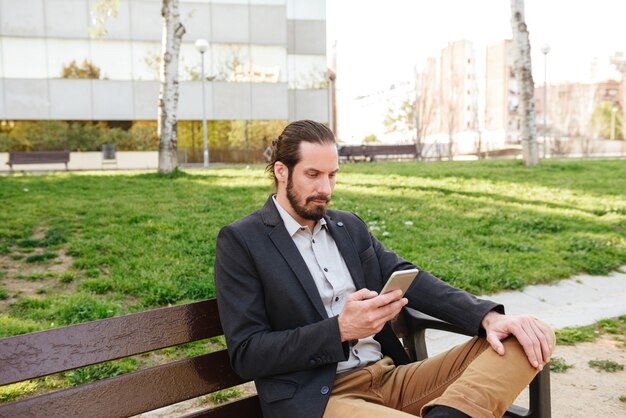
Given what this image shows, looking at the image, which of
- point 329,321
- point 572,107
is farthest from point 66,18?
point 572,107

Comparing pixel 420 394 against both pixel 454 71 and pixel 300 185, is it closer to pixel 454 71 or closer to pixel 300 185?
pixel 300 185

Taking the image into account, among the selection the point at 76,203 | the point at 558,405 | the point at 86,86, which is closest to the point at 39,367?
the point at 558,405

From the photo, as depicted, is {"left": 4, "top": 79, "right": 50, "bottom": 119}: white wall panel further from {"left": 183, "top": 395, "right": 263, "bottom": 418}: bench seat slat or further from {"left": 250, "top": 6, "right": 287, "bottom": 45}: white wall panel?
{"left": 183, "top": 395, "right": 263, "bottom": 418}: bench seat slat

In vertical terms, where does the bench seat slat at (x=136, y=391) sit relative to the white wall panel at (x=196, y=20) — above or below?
below

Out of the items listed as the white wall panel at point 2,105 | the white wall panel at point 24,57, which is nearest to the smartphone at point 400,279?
the white wall panel at point 24,57

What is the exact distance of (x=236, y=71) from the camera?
33125 mm

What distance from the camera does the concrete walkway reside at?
541 cm

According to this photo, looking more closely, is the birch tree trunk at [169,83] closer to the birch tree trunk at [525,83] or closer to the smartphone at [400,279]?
the birch tree trunk at [525,83]

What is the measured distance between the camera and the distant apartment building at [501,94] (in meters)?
81.4

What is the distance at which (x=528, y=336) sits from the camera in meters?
2.44

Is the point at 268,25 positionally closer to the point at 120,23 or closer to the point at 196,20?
the point at 196,20

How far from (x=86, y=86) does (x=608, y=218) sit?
27.6 m

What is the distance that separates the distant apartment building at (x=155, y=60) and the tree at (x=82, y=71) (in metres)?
0.15

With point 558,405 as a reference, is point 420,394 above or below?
above
